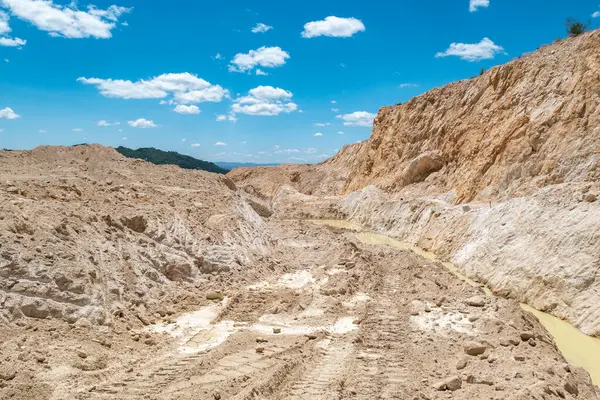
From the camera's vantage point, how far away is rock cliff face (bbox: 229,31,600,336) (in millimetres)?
10766

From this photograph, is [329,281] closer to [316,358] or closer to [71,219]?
[316,358]

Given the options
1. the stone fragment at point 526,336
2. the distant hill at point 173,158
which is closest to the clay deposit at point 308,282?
the stone fragment at point 526,336

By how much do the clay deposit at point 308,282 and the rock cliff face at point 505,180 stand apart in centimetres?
7

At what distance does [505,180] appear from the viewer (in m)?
17.5

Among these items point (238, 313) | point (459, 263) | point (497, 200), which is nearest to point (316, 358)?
point (238, 313)

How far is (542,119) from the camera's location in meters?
18.0

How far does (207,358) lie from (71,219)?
4.48 m

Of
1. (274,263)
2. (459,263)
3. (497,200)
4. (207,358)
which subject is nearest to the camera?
(207,358)

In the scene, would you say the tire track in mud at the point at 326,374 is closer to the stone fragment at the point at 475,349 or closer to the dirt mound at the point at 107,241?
the stone fragment at the point at 475,349

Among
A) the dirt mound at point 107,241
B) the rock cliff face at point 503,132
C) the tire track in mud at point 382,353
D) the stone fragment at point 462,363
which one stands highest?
the rock cliff face at point 503,132

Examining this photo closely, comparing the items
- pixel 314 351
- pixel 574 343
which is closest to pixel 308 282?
pixel 314 351

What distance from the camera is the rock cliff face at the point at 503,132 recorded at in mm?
16453

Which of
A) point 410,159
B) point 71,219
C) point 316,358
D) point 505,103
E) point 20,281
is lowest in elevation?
point 316,358

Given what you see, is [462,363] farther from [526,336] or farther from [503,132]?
[503,132]
